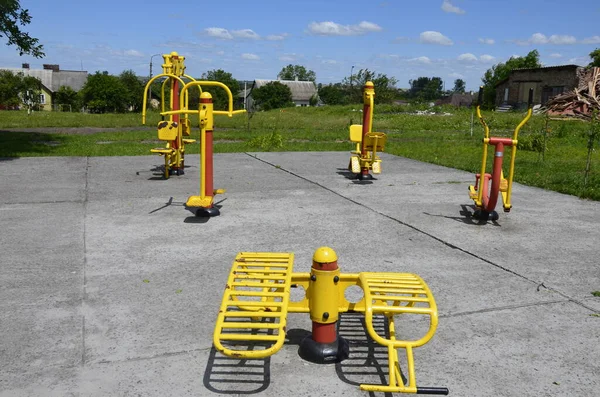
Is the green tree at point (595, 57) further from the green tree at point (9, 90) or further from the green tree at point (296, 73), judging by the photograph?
the green tree at point (296, 73)

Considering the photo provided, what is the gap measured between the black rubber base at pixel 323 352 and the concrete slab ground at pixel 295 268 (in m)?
0.05

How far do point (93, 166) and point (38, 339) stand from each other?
28.1 ft

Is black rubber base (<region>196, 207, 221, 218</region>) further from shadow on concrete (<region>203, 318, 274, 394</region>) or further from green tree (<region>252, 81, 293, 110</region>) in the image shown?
green tree (<region>252, 81, 293, 110</region>)

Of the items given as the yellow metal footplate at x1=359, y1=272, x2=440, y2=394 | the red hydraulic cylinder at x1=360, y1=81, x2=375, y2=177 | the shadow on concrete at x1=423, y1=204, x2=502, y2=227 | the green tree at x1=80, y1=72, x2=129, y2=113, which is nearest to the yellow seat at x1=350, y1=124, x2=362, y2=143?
the red hydraulic cylinder at x1=360, y1=81, x2=375, y2=177

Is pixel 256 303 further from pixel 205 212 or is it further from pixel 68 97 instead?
pixel 68 97

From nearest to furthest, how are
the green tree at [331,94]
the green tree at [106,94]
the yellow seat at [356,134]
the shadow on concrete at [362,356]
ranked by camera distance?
the shadow on concrete at [362,356] → the yellow seat at [356,134] → the green tree at [106,94] → the green tree at [331,94]

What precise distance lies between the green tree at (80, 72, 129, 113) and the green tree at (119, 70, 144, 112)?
77 centimetres

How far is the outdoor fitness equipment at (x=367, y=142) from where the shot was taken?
31.9 ft

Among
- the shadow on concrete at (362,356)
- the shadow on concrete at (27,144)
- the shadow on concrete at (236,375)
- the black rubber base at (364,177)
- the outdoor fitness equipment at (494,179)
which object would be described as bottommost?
the shadow on concrete at (236,375)

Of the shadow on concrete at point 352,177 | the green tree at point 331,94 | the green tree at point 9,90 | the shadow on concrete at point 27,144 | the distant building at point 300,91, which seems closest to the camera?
the shadow on concrete at point 352,177

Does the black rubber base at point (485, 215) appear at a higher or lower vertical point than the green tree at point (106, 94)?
lower

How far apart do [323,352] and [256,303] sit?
51cm

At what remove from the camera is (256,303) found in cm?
329

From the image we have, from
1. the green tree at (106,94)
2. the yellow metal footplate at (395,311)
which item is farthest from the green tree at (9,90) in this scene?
the yellow metal footplate at (395,311)
